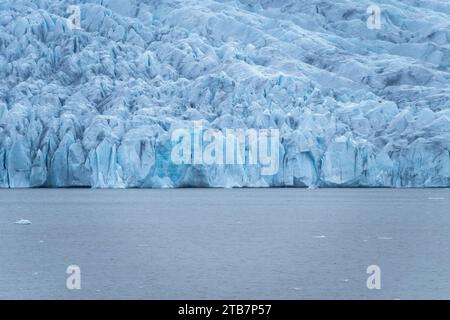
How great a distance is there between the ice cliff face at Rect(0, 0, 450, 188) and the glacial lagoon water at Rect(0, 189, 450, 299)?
27.3 feet

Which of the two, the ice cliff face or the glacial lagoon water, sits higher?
the ice cliff face

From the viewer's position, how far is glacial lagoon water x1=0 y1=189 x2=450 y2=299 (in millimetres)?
18375

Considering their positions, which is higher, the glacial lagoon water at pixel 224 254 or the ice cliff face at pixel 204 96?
the ice cliff face at pixel 204 96

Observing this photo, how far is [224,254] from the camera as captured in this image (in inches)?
985

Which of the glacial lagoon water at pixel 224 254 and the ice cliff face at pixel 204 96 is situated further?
the ice cliff face at pixel 204 96

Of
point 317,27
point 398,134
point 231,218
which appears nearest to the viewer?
point 231,218

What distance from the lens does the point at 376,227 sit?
3591cm

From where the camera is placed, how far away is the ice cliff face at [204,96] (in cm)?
5191

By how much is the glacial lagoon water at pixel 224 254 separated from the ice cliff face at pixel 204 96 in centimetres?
832

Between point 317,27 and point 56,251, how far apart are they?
2487 inches
